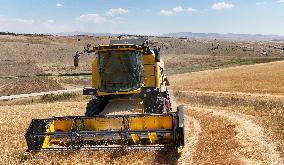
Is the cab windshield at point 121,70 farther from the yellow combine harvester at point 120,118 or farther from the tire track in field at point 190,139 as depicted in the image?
the tire track in field at point 190,139

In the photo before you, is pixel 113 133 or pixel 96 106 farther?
pixel 96 106

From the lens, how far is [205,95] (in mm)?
36094

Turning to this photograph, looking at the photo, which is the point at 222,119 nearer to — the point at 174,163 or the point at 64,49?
the point at 174,163

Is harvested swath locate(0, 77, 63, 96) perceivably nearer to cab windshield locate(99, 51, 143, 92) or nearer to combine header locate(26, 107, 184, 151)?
cab windshield locate(99, 51, 143, 92)

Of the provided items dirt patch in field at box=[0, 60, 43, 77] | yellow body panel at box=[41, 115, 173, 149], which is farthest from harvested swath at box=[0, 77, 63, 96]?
yellow body panel at box=[41, 115, 173, 149]

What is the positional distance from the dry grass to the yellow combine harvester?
22628mm

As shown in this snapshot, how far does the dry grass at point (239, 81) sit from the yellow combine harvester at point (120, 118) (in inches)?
891

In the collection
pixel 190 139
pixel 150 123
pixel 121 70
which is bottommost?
pixel 190 139

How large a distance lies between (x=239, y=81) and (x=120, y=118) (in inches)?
1274

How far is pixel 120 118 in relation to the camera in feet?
49.4

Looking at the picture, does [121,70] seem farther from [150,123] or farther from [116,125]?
[150,123]

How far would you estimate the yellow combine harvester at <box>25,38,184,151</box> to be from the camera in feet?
47.1

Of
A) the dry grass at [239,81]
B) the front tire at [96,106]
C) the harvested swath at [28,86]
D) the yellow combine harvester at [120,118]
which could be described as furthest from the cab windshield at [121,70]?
the harvested swath at [28,86]

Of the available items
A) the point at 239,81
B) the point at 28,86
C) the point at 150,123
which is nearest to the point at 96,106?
the point at 150,123
